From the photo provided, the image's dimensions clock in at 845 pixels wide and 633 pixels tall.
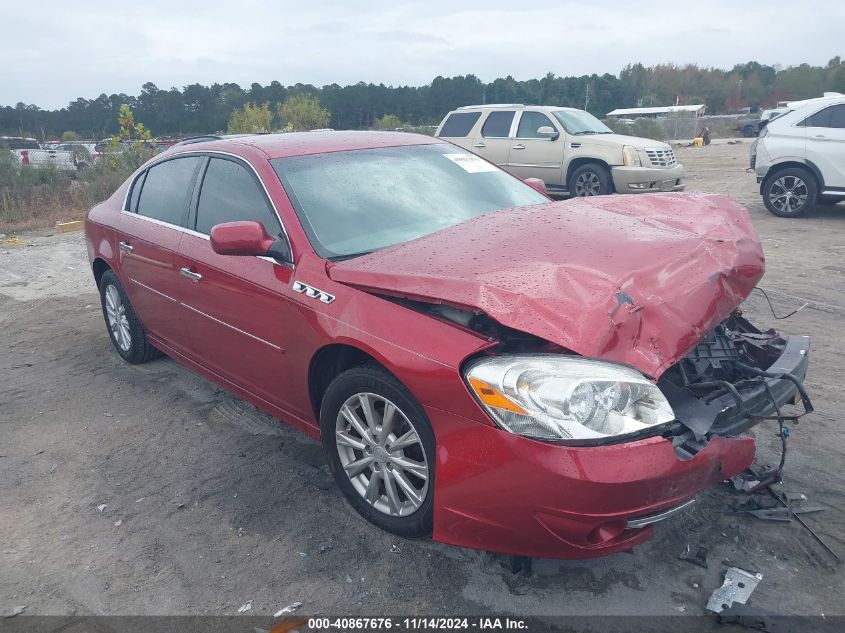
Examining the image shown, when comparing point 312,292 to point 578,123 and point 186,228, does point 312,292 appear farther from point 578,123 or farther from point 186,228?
point 578,123

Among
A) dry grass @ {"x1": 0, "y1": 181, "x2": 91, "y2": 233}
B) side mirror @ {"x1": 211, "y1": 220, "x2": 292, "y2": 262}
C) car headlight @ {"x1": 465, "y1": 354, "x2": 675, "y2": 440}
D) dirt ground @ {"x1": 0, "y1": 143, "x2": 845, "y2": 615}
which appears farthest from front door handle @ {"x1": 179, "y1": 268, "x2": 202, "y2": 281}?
dry grass @ {"x1": 0, "y1": 181, "x2": 91, "y2": 233}

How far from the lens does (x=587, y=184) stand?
11961 mm

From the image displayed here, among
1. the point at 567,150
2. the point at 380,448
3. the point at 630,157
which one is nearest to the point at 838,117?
the point at 630,157

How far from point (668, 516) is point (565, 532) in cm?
40

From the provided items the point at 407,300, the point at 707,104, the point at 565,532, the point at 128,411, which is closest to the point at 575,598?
the point at 565,532

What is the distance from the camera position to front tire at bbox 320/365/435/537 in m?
2.73

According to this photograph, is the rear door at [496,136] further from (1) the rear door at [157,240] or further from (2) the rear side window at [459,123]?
(1) the rear door at [157,240]

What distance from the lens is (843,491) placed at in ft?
10.4

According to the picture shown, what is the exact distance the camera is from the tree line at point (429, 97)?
44125mm

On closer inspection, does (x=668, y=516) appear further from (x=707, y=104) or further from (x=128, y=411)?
(x=707, y=104)

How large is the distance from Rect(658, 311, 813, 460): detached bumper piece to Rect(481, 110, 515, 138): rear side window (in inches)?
396

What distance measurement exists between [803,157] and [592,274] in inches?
374

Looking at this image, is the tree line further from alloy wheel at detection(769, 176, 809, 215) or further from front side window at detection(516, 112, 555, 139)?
alloy wheel at detection(769, 176, 809, 215)

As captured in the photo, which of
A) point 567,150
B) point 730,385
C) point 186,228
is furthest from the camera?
point 567,150
